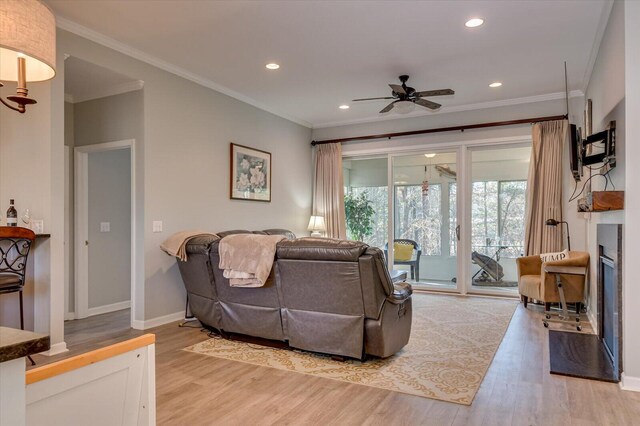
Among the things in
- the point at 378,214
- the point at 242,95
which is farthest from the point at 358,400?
the point at 378,214

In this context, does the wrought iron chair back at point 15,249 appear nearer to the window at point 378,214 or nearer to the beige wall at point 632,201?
the beige wall at point 632,201

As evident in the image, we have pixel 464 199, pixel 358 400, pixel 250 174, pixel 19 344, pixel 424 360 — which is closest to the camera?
pixel 19 344

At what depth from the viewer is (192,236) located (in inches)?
162

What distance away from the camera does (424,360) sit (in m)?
3.35

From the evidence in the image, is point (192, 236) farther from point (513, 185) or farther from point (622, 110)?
point (513, 185)

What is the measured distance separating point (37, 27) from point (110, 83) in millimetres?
3506

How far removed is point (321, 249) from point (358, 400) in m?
1.07

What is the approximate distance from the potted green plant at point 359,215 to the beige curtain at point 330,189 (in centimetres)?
20

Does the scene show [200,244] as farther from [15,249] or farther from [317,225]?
[317,225]

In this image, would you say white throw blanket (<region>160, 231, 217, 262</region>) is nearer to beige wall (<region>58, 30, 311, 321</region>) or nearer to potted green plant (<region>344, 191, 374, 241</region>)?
beige wall (<region>58, 30, 311, 321</region>)

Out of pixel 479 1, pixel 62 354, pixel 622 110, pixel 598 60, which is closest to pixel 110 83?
pixel 62 354

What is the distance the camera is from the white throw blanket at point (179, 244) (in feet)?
13.2

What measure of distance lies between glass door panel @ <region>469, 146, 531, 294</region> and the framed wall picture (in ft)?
10.4

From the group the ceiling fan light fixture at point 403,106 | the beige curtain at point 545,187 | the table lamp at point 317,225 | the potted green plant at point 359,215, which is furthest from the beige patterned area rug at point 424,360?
the table lamp at point 317,225
